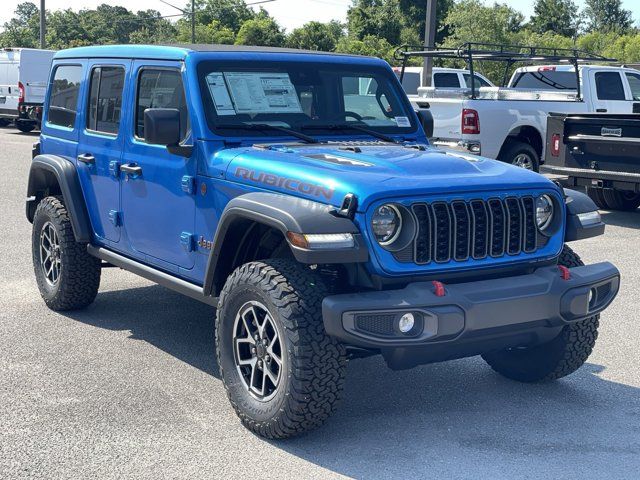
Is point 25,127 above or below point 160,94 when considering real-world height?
Answer: below

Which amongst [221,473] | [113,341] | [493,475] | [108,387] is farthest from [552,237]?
[113,341]

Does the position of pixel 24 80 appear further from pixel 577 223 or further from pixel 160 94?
pixel 577 223

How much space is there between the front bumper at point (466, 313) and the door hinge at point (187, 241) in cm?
142

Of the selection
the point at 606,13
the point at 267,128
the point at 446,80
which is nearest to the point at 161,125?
the point at 267,128

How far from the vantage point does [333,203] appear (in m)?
4.37

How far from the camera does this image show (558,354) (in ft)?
17.0

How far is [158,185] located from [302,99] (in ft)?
3.29

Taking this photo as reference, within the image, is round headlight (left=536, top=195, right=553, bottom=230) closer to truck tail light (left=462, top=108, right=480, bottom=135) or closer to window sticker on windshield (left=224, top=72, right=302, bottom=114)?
window sticker on windshield (left=224, top=72, right=302, bottom=114)

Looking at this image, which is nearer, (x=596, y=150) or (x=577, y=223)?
(x=577, y=223)

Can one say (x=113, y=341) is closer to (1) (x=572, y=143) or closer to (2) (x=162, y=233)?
(2) (x=162, y=233)

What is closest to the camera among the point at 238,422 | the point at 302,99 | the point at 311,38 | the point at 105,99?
the point at 238,422

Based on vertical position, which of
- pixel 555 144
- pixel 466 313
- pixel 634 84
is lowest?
pixel 466 313

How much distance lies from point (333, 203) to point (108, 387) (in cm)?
183

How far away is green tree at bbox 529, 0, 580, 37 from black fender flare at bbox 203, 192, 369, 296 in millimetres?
76038
